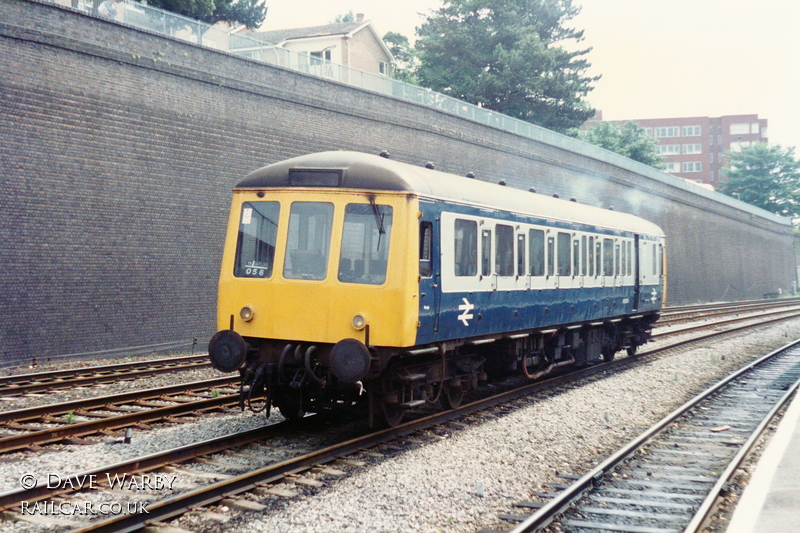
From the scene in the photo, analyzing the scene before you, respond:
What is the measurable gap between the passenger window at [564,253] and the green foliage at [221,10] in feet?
73.6

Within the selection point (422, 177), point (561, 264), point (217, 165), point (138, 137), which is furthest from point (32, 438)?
point (217, 165)

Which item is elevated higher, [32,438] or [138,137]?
[138,137]

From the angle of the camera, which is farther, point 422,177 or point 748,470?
point 422,177

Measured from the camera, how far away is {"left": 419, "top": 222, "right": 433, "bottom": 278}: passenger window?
28.1ft

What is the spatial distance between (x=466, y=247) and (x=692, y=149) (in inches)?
3969

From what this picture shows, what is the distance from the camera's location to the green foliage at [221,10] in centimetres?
2998

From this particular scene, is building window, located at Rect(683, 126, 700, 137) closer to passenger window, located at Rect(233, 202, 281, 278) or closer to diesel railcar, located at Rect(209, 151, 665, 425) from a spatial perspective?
diesel railcar, located at Rect(209, 151, 665, 425)

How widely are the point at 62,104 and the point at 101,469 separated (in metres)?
10.1

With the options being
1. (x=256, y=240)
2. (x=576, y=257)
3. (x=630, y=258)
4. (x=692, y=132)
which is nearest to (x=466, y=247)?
(x=256, y=240)

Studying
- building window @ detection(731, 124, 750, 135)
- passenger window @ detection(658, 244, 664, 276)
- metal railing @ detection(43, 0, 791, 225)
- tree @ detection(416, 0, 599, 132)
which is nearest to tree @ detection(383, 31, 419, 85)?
tree @ detection(416, 0, 599, 132)

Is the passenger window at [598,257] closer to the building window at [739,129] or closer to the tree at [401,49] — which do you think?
the tree at [401,49]

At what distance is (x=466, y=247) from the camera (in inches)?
380

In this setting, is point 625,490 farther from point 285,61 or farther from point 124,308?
point 285,61

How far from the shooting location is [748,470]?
25.7 ft
